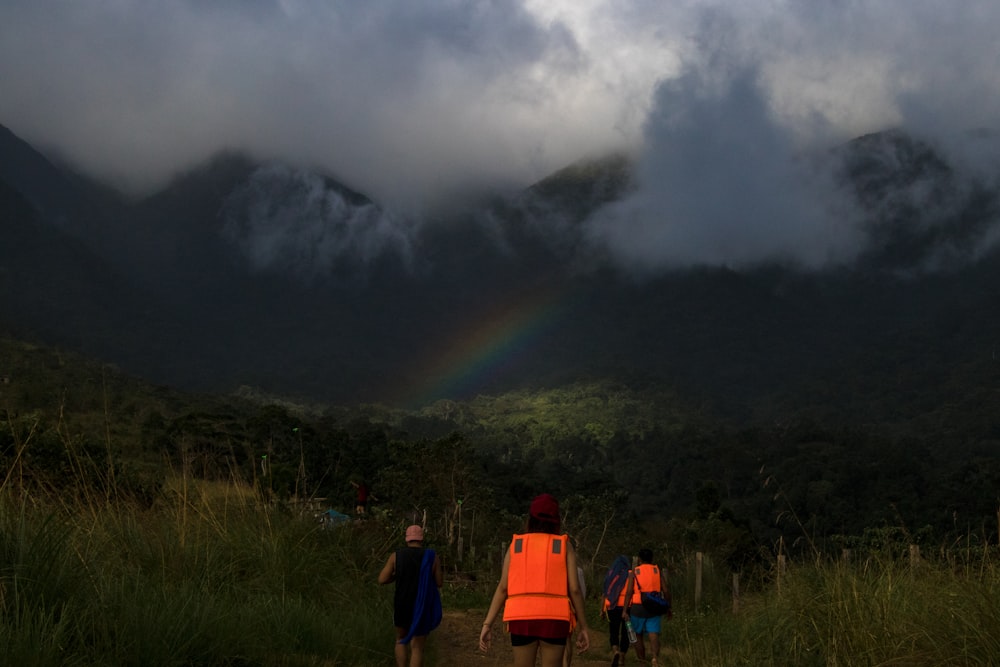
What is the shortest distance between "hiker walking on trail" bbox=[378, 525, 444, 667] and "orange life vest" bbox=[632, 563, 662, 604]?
2.82 meters

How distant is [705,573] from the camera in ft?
46.1

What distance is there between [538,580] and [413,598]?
5.70 feet

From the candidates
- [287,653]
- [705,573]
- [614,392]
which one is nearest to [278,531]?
[287,653]

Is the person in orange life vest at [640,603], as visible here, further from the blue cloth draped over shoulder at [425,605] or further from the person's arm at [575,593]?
the person's arm at [575,593]

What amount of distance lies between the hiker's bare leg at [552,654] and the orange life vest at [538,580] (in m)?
0.16

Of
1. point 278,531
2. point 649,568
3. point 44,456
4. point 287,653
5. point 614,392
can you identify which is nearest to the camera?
point 287,653

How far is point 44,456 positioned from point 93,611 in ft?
23.6

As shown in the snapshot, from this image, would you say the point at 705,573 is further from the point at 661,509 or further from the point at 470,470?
the point at 661,509

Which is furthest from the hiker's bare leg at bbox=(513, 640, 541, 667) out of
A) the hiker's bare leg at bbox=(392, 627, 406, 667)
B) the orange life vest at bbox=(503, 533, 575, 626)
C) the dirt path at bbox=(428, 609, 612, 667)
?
the dirt path at bbox=(428, 609, 612, 667)

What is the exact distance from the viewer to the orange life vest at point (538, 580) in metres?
4.88

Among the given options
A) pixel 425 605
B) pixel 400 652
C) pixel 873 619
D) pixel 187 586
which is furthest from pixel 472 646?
pixel 873 619

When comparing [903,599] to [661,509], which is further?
[661,509]

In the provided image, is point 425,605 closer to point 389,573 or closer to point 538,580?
point 389,573

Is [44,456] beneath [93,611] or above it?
above
